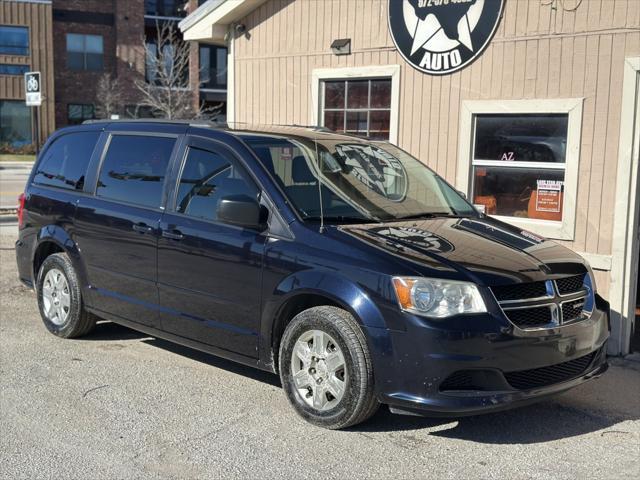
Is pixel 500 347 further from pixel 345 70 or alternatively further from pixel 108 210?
pixel 345 70

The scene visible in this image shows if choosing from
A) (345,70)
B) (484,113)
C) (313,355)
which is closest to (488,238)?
(313,355)

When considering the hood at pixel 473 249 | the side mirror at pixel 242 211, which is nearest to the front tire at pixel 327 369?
the hood at pixel 473 249

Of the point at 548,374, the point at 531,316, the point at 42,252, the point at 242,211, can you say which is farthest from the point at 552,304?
the point at 42,252

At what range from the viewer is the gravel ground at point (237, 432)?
4176 mm

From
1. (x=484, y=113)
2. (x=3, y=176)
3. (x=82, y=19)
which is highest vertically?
(x=82, y=19)

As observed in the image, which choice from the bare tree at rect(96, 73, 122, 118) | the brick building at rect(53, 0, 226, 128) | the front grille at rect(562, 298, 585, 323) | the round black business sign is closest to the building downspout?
the round black business sign

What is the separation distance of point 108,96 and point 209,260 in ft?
119

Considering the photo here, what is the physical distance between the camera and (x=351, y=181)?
5.47 meters

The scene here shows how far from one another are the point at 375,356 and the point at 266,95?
5.85 meters

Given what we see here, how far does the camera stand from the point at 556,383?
4602mm

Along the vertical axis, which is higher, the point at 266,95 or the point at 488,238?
the point at 266,95

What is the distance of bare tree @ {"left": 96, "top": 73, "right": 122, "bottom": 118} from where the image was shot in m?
39.4

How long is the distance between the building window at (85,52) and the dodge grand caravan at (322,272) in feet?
121

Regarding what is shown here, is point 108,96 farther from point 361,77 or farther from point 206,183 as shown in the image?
point 206,183
